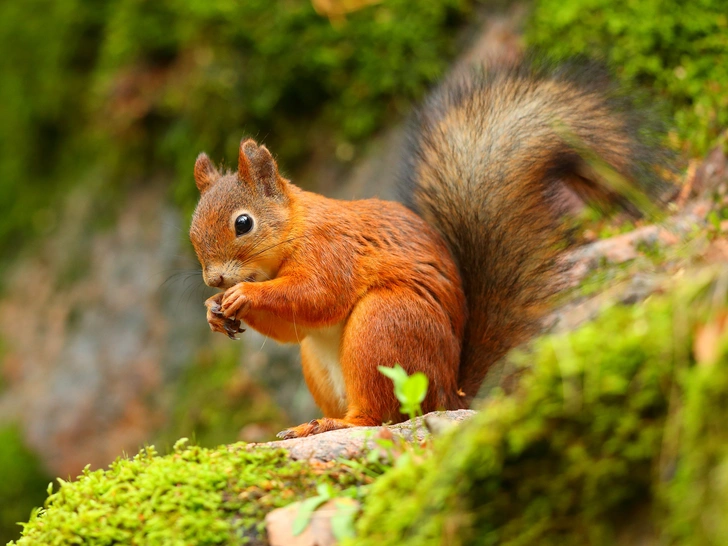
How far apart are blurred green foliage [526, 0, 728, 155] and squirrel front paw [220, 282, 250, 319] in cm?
184

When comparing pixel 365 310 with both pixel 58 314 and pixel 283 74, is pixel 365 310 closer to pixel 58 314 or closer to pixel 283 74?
pixel 283 74

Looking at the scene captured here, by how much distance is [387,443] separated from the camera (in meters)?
1.58

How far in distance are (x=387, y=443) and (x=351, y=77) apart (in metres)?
3.33

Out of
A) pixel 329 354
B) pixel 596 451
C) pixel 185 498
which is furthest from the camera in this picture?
pixel 329 354

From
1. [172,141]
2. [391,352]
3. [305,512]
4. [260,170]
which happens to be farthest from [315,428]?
[172,141]

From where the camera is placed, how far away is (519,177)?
8.10 ft

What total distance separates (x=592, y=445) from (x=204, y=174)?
210 centimetres

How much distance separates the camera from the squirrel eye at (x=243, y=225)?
8.41 feet

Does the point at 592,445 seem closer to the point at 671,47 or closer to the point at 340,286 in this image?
the point at 340,286

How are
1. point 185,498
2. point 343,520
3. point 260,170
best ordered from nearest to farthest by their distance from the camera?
point 343,520 < point 185,498 < point 260,170

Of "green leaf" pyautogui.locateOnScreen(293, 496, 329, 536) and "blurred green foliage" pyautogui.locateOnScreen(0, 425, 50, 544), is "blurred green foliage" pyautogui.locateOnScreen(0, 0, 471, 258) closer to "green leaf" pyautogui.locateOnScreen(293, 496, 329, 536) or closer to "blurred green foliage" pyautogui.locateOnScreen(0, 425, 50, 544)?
"blurred green foliage" pyautogui.locateOnScreen(0, 425, 50, 544)

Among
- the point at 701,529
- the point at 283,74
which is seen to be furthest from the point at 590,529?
the point at 283,74

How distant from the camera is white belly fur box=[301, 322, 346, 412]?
250 centimetres

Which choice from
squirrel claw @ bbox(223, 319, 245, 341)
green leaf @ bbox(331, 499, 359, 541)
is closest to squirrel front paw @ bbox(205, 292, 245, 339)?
squirrel claw @ bbox(223, 319, 245, 341)
